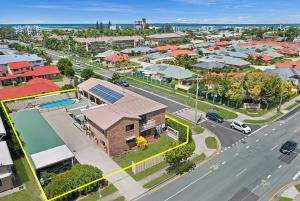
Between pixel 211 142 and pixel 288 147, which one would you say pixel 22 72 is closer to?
pixel 211 142

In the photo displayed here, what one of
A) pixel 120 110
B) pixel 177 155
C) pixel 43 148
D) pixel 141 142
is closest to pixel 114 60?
pixel 120 110

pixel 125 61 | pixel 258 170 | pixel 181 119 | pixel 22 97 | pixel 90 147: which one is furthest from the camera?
pixel 125 61

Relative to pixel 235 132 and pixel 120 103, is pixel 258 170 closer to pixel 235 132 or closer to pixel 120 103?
pixel 235 132

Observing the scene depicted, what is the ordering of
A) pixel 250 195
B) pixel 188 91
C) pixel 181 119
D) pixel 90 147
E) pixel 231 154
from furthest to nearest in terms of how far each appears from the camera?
1. pixel 188 91
2. pixel 181 119
3. pixel 90 147
4. pixel 231 154
5. pixel 250 195

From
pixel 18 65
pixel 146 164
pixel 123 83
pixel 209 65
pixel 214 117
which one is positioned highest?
pixel 18 65

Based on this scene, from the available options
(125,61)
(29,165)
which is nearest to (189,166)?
(29,165)

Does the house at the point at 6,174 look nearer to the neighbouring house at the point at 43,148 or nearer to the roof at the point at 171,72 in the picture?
the neighbouring house at the point at 43,148

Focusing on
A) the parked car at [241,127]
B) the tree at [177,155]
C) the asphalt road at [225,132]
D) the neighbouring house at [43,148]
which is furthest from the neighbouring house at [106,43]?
the tree at [177,155]
